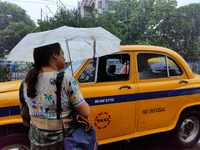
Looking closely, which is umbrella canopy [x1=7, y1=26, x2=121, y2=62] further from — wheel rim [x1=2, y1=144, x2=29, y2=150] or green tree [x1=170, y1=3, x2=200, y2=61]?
green tree [x1=170, y1=3, x2=200, y2=61]

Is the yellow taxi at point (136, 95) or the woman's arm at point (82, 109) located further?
the yellow taxi at point (136, 95)

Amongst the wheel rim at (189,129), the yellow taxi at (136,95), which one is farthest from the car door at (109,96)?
the wheel rim at (189,129)

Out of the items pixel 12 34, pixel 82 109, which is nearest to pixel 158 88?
pixel 82 109

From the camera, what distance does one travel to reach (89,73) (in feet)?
8.29

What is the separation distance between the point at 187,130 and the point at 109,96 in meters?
2.06

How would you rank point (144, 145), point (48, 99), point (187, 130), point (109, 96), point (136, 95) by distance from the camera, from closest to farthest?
point (48, 99) → point (109, 96) → point (136, 95) → point (187, 130) → point (144, 145)

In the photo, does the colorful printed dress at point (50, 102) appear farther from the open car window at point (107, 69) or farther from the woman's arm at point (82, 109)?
the open car window at point (107, 69)

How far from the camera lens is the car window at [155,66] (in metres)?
2.83

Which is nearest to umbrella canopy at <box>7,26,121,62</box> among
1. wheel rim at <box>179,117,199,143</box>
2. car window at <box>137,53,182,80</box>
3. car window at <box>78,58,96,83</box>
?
car window at <box>78,58,96,83</box>

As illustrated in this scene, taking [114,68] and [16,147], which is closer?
[16,147]

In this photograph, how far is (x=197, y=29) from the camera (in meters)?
21.8

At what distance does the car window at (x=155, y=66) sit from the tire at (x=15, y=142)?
6.87 ft

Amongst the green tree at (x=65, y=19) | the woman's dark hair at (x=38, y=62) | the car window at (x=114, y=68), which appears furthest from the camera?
the green tree at (x=65, y=19)

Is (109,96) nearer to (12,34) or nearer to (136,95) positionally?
(136,95)
